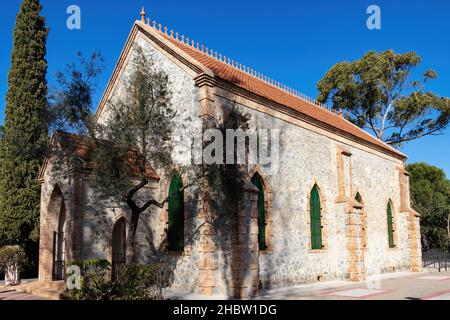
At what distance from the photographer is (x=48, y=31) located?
21766mm

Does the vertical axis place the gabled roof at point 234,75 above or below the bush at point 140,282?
above

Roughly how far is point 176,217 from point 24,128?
989 centimetres

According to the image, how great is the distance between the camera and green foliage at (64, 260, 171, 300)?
456 inches

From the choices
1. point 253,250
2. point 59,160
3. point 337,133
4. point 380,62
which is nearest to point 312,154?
point 337,133

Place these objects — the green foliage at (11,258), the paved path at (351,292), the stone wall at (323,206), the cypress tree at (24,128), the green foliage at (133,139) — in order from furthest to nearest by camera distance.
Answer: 1. the cypress tree at (24,128)
2. the green foliage at (11,258)
3. the stone wall at (323,206)
4. the paved path at (351,292)
5. the green foliage at (133,139)

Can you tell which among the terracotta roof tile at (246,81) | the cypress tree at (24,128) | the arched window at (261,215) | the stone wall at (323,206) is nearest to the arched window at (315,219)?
the stone wall at (323,206)

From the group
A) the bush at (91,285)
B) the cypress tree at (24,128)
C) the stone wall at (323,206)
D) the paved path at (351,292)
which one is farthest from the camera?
the cypress tree at (24,128)

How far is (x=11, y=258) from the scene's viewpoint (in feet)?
57.0

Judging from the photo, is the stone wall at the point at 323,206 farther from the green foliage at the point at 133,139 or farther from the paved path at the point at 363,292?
the green foliage at the point at 133,139

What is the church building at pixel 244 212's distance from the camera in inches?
547

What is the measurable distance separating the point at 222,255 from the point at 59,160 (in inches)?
248

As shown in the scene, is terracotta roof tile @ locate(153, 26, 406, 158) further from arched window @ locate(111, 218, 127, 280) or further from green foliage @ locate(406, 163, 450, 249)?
green foliage @ locate(406, 163, 450, 249)

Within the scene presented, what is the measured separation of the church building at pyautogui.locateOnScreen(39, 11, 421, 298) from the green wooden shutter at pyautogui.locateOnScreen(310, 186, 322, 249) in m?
0.05

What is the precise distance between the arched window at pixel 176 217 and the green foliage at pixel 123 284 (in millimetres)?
Result: 2505
